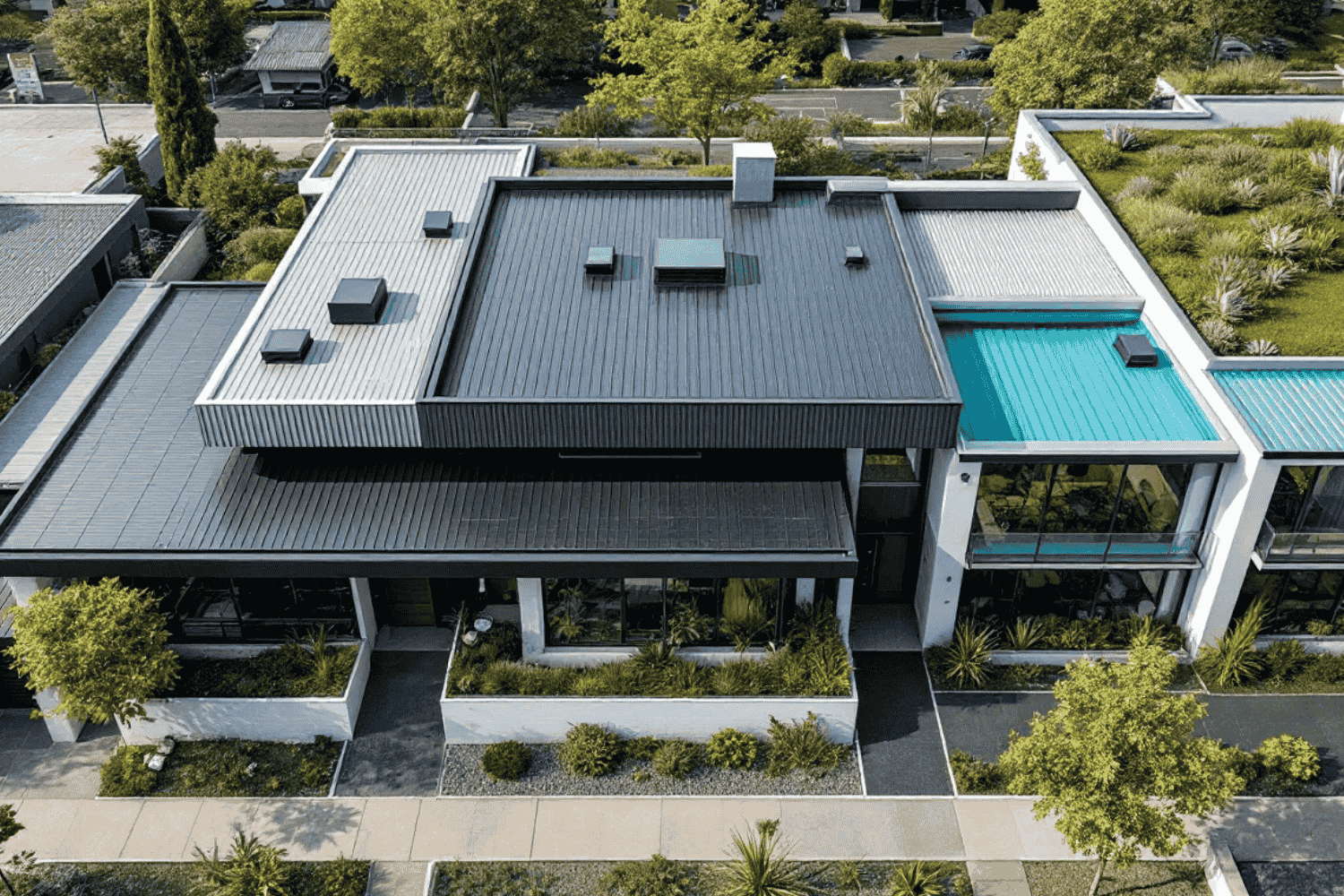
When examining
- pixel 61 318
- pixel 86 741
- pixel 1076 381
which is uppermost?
pixel 1076 381

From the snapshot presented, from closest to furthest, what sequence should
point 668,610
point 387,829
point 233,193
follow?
point 387,829 → point 668,610 → point 233,193

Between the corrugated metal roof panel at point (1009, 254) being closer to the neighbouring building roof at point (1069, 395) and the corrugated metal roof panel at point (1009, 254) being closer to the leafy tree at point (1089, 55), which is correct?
the neighbouring building roof at point (1069, 395)

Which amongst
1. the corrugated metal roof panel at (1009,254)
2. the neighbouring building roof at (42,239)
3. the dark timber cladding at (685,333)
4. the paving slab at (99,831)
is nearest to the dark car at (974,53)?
the corrugated metal roof panel at (1009,254)

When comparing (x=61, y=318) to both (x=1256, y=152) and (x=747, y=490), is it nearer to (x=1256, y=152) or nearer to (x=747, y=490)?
(x=747, y=490)

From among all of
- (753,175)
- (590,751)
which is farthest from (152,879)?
(753,175)

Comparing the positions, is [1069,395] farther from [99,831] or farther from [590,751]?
[99,831]

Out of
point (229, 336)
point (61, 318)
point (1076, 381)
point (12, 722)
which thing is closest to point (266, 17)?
point (61, 318)
